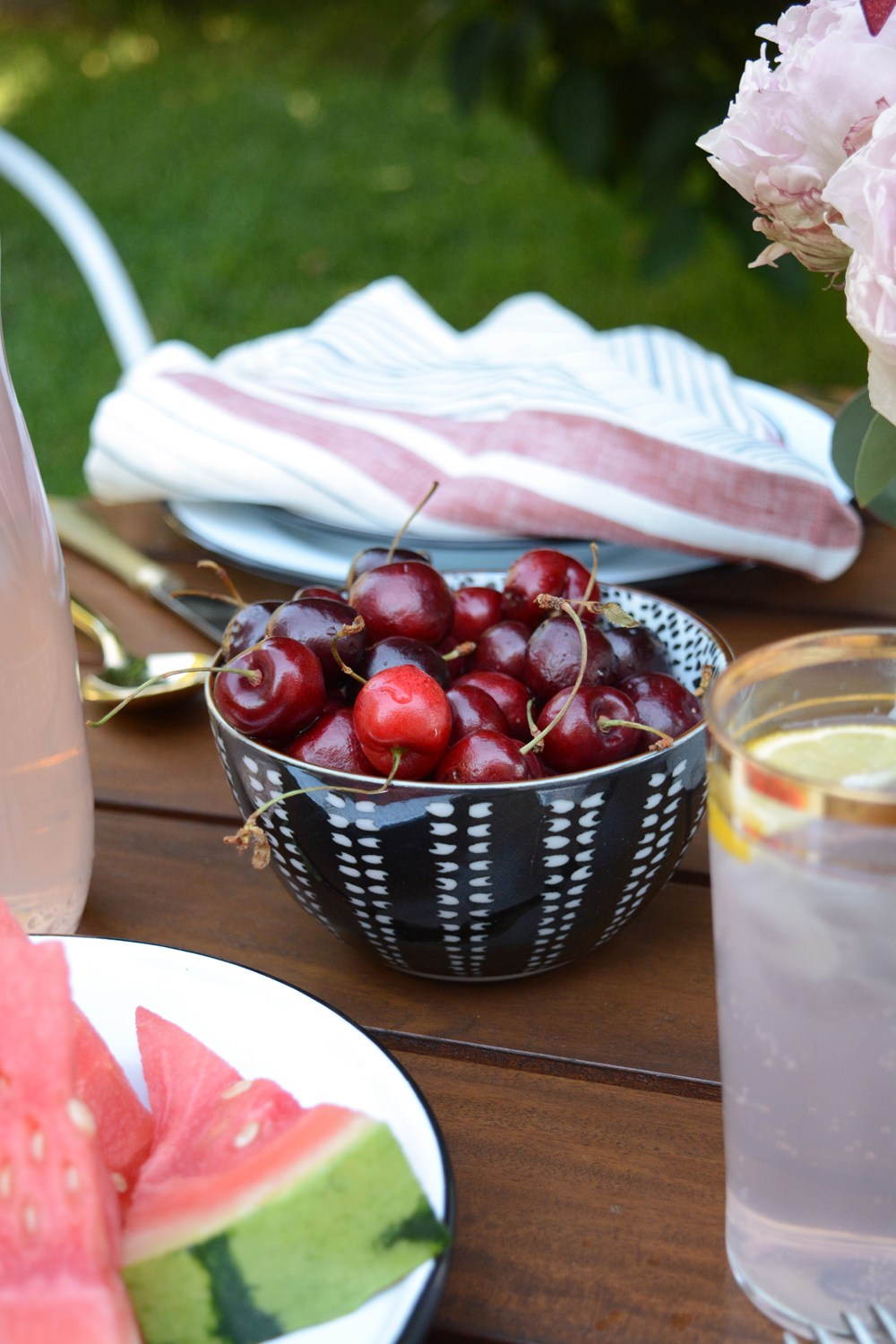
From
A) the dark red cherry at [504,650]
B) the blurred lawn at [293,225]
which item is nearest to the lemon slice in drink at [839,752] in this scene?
the dark red cherry at [504,650]

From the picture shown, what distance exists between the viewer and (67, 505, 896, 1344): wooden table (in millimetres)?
394

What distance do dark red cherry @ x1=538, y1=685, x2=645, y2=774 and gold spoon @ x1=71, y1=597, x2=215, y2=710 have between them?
1.06 feet

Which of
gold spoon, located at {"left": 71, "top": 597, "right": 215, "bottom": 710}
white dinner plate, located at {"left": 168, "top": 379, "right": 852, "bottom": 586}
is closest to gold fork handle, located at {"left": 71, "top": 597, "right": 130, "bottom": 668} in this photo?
gold spoon, located at {"left": 71, "top": 597, "right": 215, "bottom": 710}

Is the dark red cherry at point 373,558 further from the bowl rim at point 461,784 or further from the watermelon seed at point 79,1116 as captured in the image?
the watermelon seed at point 79,1116

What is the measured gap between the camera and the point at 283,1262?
13.5 inches

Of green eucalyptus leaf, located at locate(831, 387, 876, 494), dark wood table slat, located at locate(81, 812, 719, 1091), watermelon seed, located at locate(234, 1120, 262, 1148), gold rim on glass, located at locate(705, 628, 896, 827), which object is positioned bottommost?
dark wood table slat, located at locate(81, 812, 719, 1091)

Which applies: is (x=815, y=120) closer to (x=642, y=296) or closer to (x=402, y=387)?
(x=402, y=387)

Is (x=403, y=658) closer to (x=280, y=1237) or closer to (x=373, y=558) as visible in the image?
(x=373, y=558)

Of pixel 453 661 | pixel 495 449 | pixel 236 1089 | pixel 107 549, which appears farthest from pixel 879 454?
pixel 107 549

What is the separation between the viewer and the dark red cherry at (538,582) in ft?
1.97

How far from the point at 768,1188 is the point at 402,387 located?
806mm

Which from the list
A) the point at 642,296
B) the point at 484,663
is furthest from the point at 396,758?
the point at 642,296

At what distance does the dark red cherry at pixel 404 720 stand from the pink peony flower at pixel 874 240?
193 mm

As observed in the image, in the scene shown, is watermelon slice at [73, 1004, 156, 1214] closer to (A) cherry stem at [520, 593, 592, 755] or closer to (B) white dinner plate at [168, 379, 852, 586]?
(A) cherry stem at [520, 593, 592, 755]
